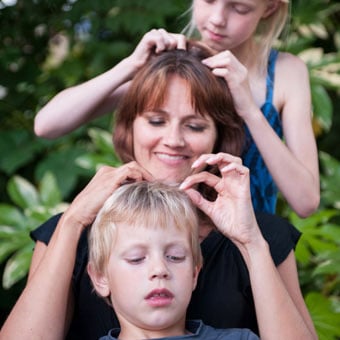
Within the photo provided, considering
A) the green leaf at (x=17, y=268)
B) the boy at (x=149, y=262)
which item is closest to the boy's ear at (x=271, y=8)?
the boy at (x=149, y=262)

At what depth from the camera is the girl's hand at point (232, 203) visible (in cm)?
242

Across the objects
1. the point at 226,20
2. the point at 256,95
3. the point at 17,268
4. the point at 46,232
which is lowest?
the point at 17,268

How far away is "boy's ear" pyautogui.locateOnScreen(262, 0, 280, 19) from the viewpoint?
10.2 ft

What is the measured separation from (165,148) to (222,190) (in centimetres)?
24

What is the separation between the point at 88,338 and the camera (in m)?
2.65

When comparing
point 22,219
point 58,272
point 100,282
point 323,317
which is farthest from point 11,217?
point 100,282

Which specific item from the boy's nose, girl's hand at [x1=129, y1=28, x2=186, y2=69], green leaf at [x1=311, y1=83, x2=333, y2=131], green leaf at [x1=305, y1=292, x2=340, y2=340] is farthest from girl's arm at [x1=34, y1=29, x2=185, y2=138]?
green leaf at [x1=311, y1=83, x2=333, y2=131]

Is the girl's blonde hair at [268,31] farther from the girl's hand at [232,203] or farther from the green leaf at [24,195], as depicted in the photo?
the green leaf at [24,195]

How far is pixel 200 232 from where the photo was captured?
271 centimetres

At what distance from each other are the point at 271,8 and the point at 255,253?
107 cm

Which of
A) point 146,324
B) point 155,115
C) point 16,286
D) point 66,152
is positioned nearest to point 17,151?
point 66,152

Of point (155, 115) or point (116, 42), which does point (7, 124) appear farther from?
point (155, 115)

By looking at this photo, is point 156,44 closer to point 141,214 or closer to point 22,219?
point 141,214

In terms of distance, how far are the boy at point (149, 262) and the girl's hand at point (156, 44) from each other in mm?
510
